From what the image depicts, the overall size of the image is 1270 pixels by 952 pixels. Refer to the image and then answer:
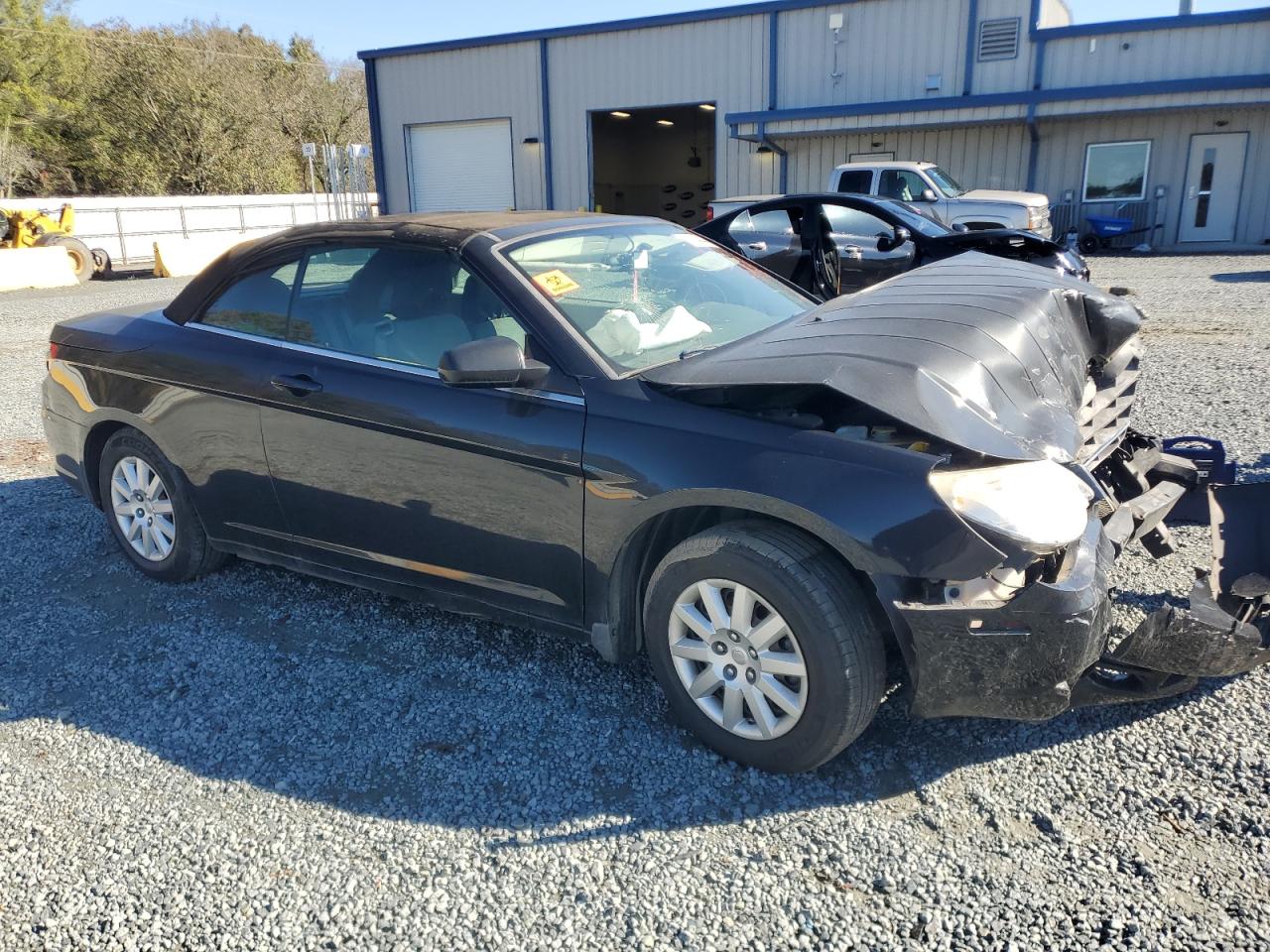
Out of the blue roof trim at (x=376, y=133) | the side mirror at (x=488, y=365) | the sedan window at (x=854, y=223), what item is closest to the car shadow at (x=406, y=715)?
the side mirror at (x=488, y=365)

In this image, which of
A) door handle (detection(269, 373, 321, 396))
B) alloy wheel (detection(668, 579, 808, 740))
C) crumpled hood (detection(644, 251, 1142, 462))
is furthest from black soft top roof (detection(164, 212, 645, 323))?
alloy wheel (detection(668, 579, 808, 740))

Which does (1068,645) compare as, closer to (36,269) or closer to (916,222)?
(916,222)

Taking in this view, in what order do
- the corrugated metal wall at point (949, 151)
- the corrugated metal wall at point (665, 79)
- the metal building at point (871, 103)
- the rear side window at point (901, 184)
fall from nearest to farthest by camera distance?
1. the rear side window at point (901, 184)
2. the metal building at point (871, 103)
3. the corrugated metal wall at point (949, 151)
4. the corrugated metal wall at point (665, 79)

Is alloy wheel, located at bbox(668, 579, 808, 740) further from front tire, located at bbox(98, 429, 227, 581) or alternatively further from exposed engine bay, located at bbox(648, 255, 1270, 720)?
front tire, located at bbox(98, 429, 227, 581)

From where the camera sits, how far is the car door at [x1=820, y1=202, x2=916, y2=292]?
9953mm

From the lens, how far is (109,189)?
130ft

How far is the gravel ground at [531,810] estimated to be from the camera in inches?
93.2

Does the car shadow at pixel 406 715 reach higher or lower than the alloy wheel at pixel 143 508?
lower

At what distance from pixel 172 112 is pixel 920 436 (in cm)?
4356

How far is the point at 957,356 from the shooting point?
2953mm

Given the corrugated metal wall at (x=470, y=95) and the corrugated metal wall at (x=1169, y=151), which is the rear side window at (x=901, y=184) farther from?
the corrugated metal wall at (x=470, y=95)

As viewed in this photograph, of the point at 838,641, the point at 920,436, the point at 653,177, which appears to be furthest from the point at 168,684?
the point at 653,177

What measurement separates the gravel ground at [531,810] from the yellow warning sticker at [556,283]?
1377 mm

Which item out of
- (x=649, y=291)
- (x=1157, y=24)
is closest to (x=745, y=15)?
(x=1157, y=24)
